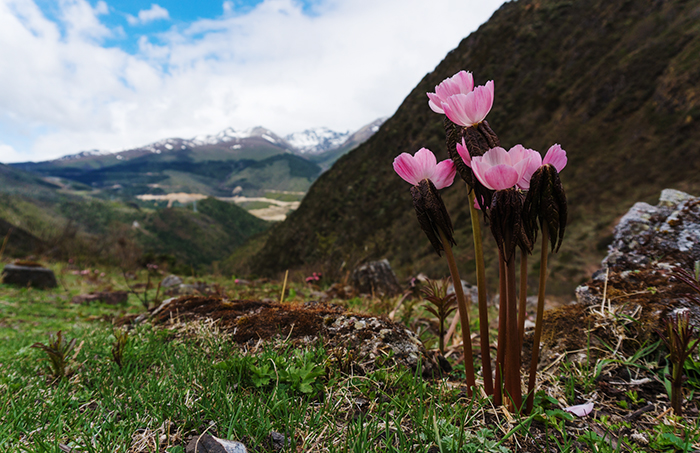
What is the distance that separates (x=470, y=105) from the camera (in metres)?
1.27

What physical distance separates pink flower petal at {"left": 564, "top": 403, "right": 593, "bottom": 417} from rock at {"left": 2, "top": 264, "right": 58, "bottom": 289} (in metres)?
10.9

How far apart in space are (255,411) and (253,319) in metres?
1.01

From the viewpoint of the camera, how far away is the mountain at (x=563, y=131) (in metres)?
15.0

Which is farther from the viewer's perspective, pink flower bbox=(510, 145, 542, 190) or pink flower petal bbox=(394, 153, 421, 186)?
pink flower petal bbox=(394, 153, 421, 186)

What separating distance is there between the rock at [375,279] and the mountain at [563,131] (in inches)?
20.4

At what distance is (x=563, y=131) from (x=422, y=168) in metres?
25.9

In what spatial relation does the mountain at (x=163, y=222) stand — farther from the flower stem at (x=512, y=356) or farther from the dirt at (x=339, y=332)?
the flower stem at (x=512, y=356)

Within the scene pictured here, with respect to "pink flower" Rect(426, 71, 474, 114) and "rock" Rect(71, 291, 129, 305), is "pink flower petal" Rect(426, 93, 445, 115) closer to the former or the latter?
"pink flower" Rect(426, 71, 474, 114)

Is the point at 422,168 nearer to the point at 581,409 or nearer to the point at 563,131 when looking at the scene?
the point at 581,409

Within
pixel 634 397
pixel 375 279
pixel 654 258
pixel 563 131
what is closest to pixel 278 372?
pixel 634 397

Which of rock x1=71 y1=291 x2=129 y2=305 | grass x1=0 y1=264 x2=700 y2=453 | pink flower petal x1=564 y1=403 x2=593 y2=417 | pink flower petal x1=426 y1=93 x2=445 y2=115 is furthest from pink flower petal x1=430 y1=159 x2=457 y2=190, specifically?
rock x1=71 y1=291 x2=129 y2=305

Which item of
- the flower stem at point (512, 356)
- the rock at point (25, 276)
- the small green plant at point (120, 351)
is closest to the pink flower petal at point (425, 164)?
the flower stem at point (512, 356)

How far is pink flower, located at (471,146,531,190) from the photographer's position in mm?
1139

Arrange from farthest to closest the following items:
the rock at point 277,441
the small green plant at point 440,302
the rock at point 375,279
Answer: the rock at point 375,279 < the small green plant at point 440,302 < the rock at point 277,441
